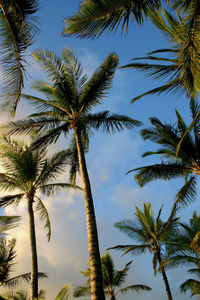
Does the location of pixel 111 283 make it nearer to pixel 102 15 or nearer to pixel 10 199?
pixel 10 199

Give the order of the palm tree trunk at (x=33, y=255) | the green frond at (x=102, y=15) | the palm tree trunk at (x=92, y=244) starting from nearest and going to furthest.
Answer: the green frond at (x=102, y=15), the palm tree trunk at (x=92, y=244), the palm tree trunk at (x=33, y=255)

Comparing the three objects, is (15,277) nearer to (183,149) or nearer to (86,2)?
(183,149)

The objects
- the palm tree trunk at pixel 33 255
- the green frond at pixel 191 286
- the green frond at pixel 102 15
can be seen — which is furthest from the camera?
the green frond at pixel 191 286

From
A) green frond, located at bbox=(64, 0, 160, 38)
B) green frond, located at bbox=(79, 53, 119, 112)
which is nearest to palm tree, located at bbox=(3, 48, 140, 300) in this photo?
green frond, located at bbox=(79, 53, 119, 112)

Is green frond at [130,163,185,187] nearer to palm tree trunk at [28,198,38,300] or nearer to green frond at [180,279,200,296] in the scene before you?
palm tree trunk at [28,198,38,300]

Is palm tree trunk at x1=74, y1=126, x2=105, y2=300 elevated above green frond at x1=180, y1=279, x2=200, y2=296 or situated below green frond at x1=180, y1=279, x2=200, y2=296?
above

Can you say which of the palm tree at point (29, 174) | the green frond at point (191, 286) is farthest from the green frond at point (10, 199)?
the green frond at point (191, 286)

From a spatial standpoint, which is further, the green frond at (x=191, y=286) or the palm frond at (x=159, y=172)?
the green frond at (x=191, y=286)

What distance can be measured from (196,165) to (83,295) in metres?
12.8

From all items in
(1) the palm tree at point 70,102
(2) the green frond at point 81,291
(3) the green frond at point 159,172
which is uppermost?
(1) the palm tree at point 70,102

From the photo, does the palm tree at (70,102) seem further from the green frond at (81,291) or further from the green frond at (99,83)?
the green frond at (81,291)

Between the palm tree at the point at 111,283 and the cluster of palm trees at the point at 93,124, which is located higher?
→ the cluster of palm trees at the point at 93,124

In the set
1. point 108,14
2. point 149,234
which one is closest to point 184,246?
point 149,234

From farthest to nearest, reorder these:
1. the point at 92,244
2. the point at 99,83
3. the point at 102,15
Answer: the point at 99,83 < the point at 92,244 < the point at 102,15
